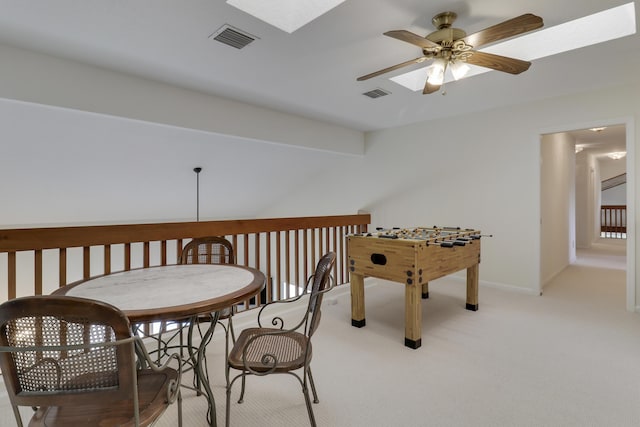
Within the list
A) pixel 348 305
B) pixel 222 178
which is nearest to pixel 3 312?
pixel 348 305

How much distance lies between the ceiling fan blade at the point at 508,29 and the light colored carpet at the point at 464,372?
2.21 metres

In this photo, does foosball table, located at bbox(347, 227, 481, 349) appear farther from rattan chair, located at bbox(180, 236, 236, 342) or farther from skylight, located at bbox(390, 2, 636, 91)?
skylight, located at bbox(390, 2, 636, 91)

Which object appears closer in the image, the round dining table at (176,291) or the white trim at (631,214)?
the round dining table at (176,291)

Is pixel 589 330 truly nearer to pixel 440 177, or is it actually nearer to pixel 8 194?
pixel 440 177

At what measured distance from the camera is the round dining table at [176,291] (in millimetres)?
1272

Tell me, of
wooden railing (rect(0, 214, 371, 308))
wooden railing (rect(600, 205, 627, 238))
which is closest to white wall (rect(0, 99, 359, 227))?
wooden railing (rect(0, 214, 371, 308))

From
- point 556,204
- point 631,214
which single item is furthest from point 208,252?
point 556,204

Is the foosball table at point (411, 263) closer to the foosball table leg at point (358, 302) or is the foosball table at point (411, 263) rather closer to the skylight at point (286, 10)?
the foosball table leg at point (358, 302)

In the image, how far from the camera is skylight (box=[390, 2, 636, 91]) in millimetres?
2465

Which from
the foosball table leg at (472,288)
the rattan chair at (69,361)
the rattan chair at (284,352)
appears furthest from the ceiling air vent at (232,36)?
the foosball table leg at (472,288)

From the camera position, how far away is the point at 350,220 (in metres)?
4.55

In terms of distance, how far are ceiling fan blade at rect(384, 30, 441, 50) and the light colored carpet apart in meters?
2.21

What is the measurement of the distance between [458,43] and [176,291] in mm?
2369

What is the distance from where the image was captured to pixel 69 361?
3.34 ft
